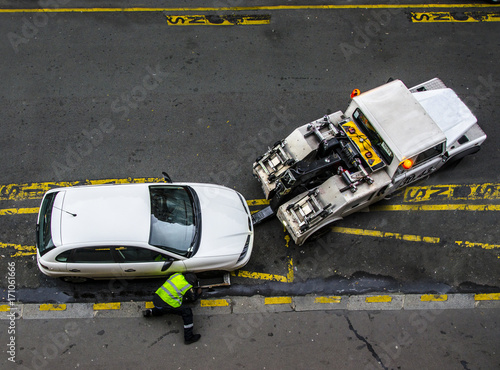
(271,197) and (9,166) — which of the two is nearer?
(271,197)

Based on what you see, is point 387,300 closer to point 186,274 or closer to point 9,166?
point 186,274

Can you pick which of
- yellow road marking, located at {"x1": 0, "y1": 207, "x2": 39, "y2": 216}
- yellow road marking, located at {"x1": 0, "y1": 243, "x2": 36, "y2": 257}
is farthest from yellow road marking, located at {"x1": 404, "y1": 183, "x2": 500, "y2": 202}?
yellow road marking, located at {"x1": 0, "y1": 207, "x2": 39, "y2": 216}

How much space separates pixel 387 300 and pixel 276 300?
209 cm

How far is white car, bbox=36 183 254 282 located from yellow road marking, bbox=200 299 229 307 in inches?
26.4

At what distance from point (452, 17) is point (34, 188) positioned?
11.1 m

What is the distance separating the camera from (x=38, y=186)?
8.34m

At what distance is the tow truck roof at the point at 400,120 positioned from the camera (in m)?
7.13

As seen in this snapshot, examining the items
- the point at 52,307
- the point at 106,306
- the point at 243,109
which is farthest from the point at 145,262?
the point at 243,109

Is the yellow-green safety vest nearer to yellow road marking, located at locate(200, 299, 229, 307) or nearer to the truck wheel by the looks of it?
yellow road marking, located at locate(200, 299, 229, 307)

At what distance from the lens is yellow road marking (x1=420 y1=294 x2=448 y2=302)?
753cm

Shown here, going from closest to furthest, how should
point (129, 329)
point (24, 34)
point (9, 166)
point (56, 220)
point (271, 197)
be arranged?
point (56, 220) → point (129, 329) → point (271, 197) → point (9, 166) → point (24, 34)

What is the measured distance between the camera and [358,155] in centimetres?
745

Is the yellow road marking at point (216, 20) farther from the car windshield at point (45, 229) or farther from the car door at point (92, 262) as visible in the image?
the car door at point (92, 262)

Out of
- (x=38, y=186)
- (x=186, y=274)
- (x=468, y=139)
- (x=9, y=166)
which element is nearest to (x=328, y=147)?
(x=468, y=139)
